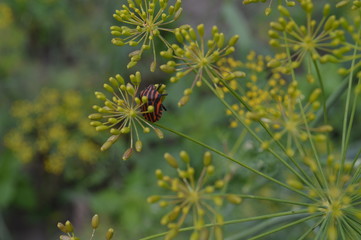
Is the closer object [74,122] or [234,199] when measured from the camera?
[234,199]

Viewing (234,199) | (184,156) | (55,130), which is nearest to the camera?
(234,199)

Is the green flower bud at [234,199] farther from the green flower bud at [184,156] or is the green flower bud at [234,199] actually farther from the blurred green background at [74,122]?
the blurred green background at [74,122]

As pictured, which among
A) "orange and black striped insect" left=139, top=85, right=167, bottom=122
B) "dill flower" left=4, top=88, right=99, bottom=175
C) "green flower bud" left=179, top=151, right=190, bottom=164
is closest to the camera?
"green flower bud" left=179, top=151, right=190, bottom=164

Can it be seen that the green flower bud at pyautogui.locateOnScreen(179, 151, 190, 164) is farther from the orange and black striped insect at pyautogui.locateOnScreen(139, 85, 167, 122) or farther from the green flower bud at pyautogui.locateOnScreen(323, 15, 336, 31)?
the green flower bud at pyautogui.locateOnScreen(323, 15, 336, 31)

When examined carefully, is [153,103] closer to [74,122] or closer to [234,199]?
[234,199]

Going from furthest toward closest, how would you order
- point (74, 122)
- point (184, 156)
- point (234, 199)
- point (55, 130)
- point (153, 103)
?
1. point (74, 122)
2. point (55, 130)
3. point (153, 103)
4. point (184, 156)
5. point (234, 199)

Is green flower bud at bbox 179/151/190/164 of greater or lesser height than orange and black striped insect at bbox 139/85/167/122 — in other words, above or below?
below

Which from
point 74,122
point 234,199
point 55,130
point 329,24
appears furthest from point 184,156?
point 74,122

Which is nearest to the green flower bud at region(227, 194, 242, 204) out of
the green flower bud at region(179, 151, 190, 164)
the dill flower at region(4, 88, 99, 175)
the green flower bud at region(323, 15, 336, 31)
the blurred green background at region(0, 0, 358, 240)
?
the green flower bud at region(179, 151, 190, 164)
